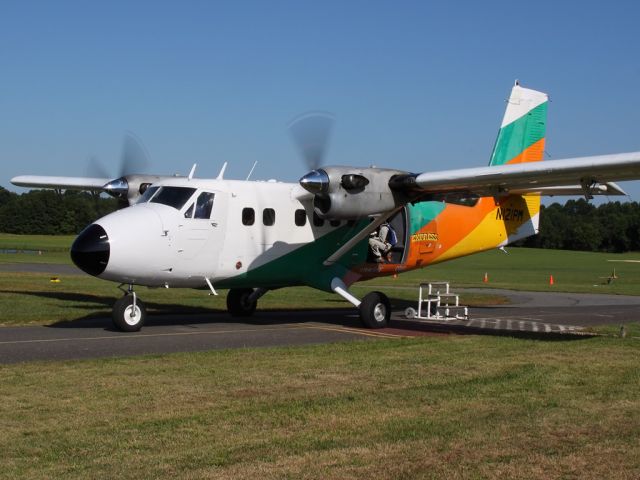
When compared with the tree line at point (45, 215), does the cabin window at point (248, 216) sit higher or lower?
lower

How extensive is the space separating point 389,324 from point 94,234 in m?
7.95

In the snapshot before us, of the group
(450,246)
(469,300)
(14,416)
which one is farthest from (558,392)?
(469,300)

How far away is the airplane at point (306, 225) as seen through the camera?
1670 cm

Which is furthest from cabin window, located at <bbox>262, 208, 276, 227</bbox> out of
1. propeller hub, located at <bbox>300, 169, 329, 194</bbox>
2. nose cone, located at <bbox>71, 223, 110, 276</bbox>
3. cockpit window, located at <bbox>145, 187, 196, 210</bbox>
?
nose cone, located at <bbox>71, 223, 110, 276</bbox>

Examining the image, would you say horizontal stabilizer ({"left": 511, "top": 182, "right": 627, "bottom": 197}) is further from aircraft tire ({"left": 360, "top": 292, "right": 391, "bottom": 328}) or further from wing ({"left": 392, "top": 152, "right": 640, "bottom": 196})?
aircraft tire ({"left": 360, "top": 292, "right": 391, "bottom": 328})

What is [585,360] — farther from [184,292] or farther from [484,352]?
[184,292]

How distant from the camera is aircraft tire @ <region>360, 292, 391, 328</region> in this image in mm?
19422

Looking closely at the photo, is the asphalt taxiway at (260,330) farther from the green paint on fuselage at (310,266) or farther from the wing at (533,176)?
the wing at (533,176)

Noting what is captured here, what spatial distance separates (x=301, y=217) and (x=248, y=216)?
1518 millimetres

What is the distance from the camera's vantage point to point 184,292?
31578 millimetres

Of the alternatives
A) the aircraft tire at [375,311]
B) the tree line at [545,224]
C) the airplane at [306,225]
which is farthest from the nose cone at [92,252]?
the tree line at [545,224]

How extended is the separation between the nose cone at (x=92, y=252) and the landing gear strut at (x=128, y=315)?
1229 mm

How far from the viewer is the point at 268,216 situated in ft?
64.2

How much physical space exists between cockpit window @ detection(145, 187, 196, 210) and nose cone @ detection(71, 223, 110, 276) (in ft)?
6.53
